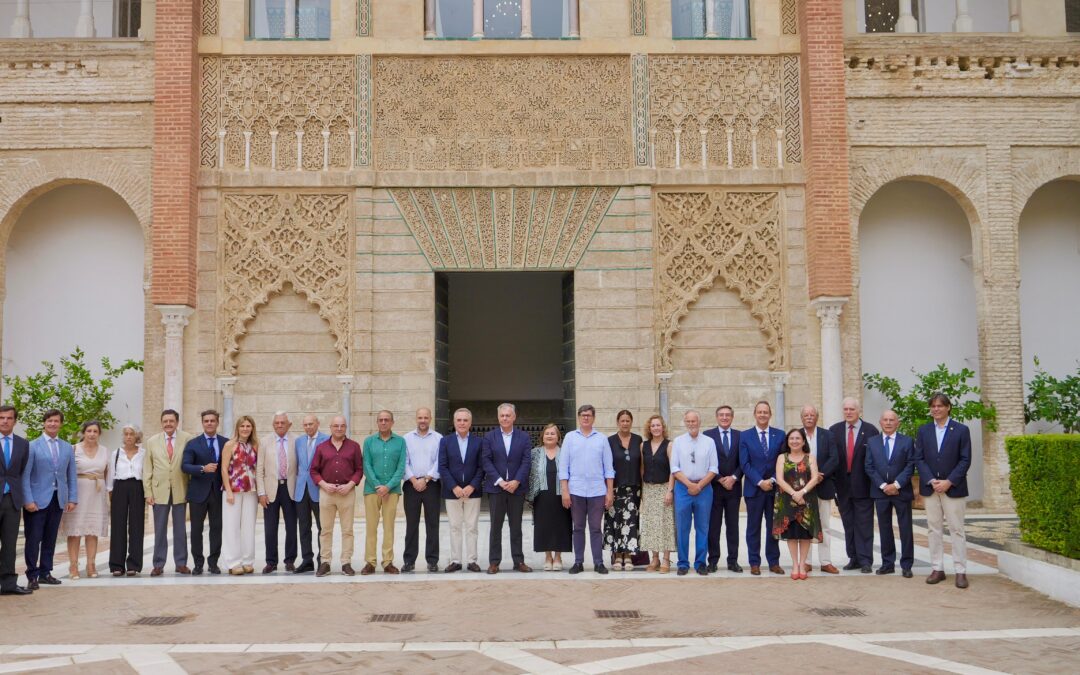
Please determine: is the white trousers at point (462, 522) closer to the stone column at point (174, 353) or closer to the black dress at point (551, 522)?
the black dress at point (551, 522)

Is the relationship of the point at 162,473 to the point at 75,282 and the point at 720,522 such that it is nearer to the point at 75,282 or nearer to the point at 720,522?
the point at 720,522

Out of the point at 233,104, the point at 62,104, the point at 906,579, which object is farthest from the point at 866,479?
the point at 62,104

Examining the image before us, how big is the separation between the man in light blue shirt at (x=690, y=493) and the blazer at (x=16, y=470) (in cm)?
476

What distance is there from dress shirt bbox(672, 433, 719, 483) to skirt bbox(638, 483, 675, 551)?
0.71ft

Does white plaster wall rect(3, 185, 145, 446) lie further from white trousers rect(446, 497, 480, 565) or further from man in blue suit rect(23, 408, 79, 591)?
white trousers rect(446, 497, 480, 565)

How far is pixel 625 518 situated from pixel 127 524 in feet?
13.1

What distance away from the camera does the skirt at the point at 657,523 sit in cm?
768

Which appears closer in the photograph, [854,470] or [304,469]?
[854,470]

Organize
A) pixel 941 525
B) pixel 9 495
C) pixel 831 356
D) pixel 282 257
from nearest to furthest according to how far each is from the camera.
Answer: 1. pixel 9 495
2. pixel 941 525
3. pixel 831 356
4. pixel 282 257

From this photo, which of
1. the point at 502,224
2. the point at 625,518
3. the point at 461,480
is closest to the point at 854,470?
the point at 625,518

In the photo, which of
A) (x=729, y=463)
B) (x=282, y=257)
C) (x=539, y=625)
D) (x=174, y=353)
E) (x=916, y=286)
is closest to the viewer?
(x=539, y=625)

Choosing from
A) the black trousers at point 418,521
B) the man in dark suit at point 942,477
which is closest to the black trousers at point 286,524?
the black trousers at point 418,521

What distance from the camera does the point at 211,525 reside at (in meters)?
7.94

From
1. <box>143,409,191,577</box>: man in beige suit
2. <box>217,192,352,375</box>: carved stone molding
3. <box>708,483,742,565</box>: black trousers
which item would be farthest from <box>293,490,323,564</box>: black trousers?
<box>217,192,352,375</box>: carved stone molding
